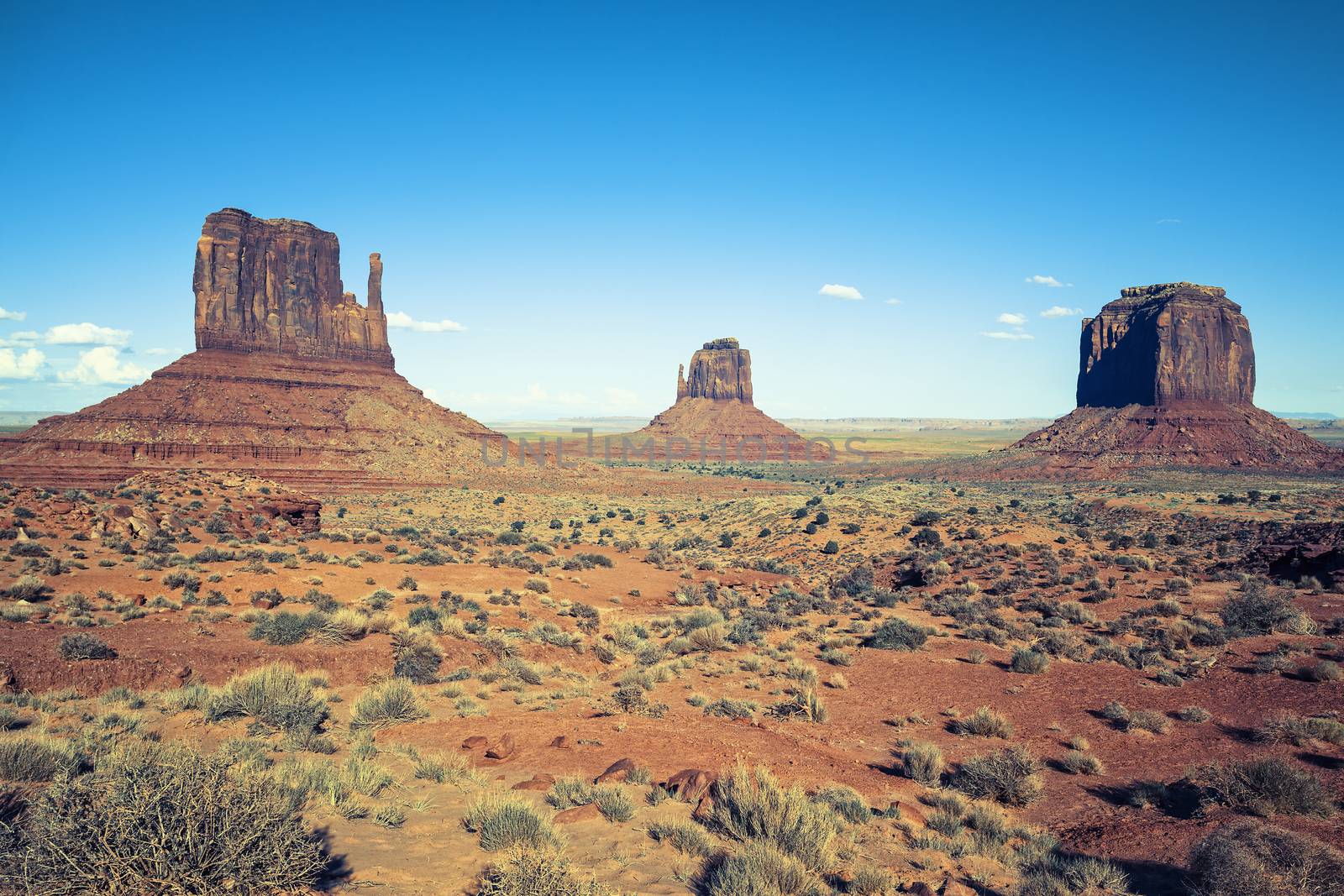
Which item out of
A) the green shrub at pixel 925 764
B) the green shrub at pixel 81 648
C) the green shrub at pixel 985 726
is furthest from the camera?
the green shrub at pixel 985 726

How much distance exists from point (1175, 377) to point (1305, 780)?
347ft

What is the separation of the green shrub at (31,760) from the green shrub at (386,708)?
13.1ft

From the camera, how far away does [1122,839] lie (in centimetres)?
770

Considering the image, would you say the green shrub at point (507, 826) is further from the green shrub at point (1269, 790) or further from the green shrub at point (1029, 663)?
the green shrub at point (1029, 663)

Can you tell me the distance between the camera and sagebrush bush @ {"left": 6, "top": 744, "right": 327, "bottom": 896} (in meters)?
4.39

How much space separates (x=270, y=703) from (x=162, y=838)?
21.7ft

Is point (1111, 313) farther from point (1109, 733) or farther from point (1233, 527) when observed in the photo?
point (1109, 733)

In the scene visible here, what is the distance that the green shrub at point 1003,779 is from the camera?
902 centimetres

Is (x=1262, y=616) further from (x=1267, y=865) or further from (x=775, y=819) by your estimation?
(x=775, y=819)

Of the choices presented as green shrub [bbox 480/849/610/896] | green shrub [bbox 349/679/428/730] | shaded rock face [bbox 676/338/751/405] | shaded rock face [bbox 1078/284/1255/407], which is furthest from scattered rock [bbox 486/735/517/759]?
shaded rock face [bbox 676/338/751/405]

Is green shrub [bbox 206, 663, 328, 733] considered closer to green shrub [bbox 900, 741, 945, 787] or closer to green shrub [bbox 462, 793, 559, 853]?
green shrub [bbox 462, 793, 559, 853]

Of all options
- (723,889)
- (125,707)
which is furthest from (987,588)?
(125,707)

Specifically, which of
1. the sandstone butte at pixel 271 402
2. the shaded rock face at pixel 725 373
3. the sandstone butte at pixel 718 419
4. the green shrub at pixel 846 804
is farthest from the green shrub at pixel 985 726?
the shaded rock face at pixel 725 373

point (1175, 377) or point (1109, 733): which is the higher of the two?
point (1175, 377)
